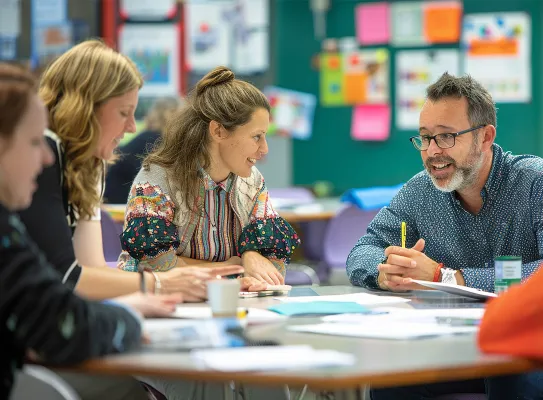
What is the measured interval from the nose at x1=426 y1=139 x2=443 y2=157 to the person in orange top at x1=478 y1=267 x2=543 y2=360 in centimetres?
112

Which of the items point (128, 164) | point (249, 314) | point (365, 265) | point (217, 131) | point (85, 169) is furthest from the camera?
point (128, 164)

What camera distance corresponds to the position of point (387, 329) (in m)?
1.84

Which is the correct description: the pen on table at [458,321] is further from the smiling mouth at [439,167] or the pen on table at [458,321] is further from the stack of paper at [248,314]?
the smiling mouth at [439,167]

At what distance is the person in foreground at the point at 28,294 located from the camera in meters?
1.50

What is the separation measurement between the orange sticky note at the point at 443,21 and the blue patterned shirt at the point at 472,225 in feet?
13.4

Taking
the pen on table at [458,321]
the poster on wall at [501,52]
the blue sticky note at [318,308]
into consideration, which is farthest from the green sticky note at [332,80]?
the pen on table at [458,321]

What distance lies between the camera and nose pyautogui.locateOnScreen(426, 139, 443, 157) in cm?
274

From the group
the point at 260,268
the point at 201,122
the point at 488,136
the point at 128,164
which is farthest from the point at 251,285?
the point at 128,164

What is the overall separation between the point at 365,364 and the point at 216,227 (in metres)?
1.36

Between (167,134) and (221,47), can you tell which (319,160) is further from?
(167,134)

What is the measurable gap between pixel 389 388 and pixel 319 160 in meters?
4.50

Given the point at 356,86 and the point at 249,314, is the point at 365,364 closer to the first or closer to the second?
the point at 249,314

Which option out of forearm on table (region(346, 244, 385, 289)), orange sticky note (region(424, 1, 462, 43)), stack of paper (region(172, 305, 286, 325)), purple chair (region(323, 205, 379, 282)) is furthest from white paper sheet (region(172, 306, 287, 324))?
orange sticky note (region(424, 1, 462, 43))

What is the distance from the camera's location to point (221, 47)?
270 inches
